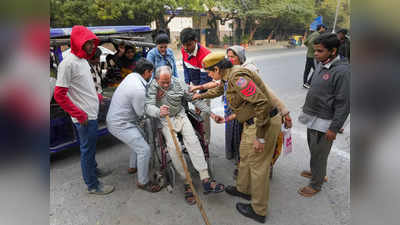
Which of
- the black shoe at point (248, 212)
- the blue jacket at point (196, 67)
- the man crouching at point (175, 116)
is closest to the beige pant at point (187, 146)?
the man crouching at point (175, 116)

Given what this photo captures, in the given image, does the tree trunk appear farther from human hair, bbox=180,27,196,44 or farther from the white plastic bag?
the white plastic bag

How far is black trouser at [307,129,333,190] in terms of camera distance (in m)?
2.73

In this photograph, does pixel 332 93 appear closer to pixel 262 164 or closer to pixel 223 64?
pixel 262 164

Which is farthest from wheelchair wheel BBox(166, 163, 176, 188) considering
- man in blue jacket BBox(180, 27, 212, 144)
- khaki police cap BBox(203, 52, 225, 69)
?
khaki police cap BBox(203, 52, 225, 69)

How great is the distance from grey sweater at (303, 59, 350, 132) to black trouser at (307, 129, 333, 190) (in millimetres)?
230

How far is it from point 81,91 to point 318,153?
262cm

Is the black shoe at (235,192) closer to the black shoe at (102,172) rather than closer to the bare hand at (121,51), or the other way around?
the black shoe at (102,172)

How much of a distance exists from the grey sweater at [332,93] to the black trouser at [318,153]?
0.76ft

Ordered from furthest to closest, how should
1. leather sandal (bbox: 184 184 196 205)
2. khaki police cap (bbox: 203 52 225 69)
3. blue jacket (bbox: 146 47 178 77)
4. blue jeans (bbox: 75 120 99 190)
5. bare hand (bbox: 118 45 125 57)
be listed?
1. bare hand (bbox: 118 45 125 57)
2. blue jacket (bbox: 146 47 178 77)
3. leather sandal (bbox: 184 184 196 205)
4. blue jeans (bbox: 75 120 99 190)
5. khaki police cap (bbox: 203 52 225 69)

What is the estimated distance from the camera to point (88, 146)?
279 centimetres

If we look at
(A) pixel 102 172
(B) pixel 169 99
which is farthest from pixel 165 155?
(A) pixel 102 172

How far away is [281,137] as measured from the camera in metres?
2.90
